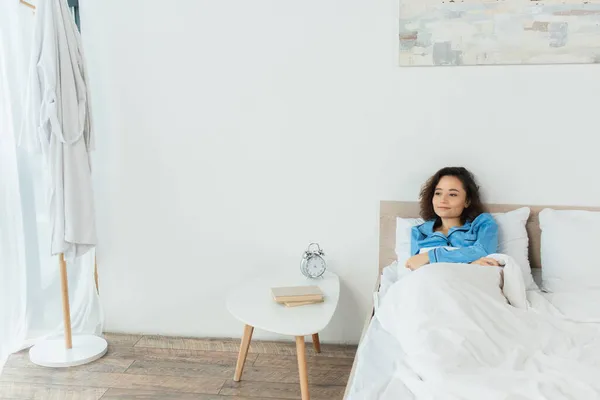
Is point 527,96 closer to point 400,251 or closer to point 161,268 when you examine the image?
point 400,251

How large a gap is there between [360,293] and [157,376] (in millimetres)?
1006

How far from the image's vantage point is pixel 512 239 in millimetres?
2557

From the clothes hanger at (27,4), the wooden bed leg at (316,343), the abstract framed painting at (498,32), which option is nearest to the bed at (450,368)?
the wooden bed leg at (316,343)

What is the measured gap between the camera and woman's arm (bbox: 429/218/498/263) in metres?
2.39

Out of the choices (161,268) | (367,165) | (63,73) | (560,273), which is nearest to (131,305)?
(161,268)

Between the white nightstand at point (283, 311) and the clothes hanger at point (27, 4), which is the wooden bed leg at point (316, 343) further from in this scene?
the clothes hanger at point (27, 4)

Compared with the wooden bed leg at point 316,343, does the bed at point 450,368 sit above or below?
above

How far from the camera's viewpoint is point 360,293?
2893mm

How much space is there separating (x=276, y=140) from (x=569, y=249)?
1.36 metres

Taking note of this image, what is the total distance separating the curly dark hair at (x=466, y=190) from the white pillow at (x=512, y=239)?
6 cm

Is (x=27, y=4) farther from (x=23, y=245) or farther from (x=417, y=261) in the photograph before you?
(x=417, y=261)

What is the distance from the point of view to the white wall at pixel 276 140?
265cm

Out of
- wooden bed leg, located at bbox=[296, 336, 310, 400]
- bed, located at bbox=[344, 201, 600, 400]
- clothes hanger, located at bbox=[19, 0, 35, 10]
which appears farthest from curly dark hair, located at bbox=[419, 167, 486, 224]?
clothes hanger, located at bbox=[19, 0, 35, 10]

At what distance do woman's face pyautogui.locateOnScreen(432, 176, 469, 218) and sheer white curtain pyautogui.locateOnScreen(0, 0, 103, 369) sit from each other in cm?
173
